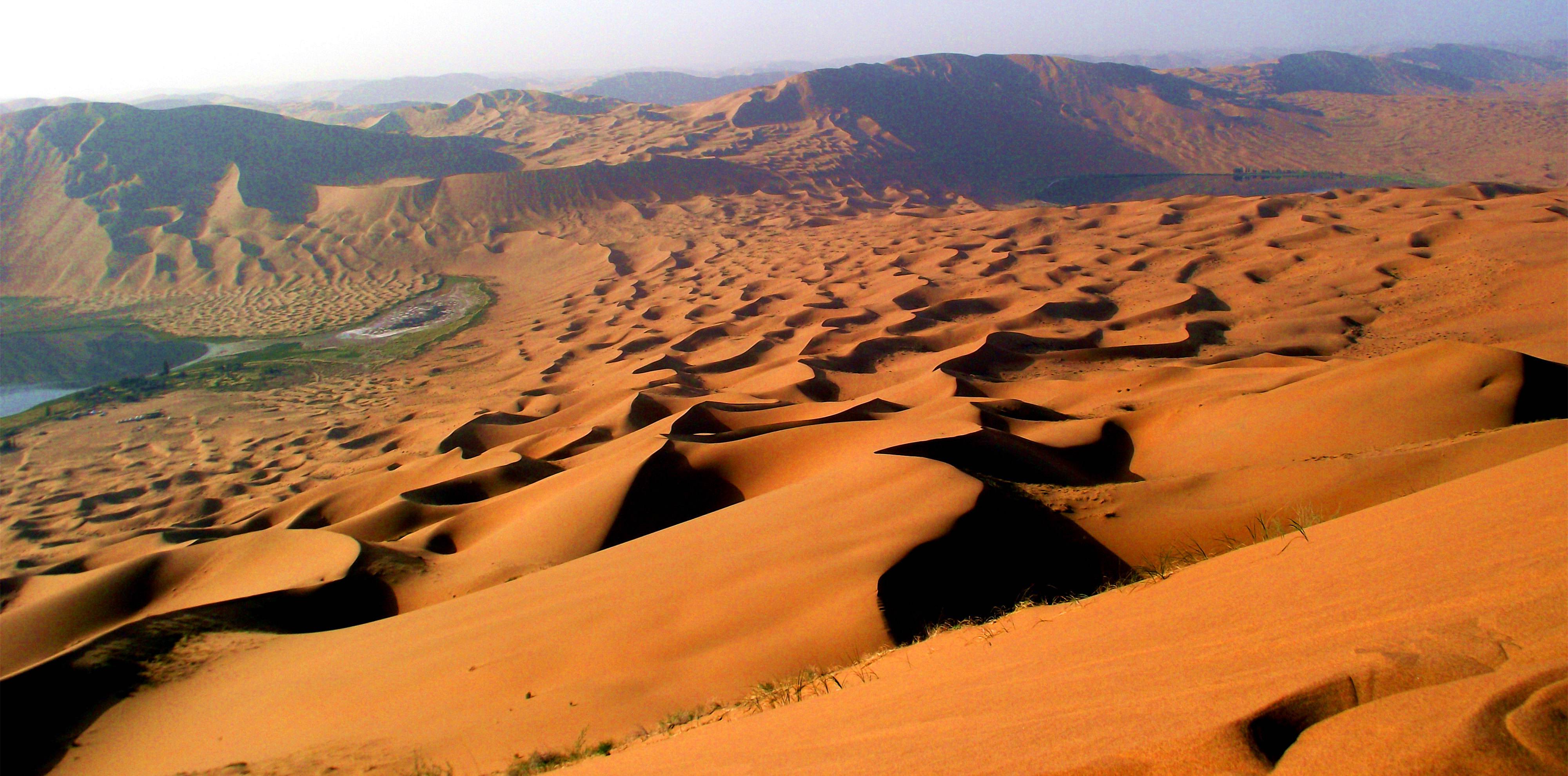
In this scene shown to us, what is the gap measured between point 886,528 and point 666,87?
9217cm

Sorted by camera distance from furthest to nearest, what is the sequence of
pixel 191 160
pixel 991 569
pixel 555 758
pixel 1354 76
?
pixel 1354 76
pixel 191 160
pixel 991 569
pixel 555 758

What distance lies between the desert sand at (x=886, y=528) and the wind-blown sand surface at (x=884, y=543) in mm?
26

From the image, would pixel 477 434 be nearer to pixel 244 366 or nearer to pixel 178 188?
pixel 244 366

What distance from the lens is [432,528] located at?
7.12 m

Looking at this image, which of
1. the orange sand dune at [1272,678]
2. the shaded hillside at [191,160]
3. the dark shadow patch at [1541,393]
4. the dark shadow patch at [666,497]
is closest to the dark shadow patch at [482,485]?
the dark shadow patch at [666,497]

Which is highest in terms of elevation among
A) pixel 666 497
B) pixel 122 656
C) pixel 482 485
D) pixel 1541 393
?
pixel 1541 393

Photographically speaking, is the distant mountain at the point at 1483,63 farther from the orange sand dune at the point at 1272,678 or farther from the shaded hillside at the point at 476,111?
the orange sand dune at the point at 1272,678

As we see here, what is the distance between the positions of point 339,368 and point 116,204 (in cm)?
1771

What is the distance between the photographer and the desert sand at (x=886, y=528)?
79.5 inches

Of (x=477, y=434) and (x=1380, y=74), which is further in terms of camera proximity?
(x=1380, y=74)

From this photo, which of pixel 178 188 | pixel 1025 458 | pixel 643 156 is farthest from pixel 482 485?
pixel 178 188

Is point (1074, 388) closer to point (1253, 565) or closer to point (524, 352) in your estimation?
point (1253, 565)

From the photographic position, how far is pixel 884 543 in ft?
14.5

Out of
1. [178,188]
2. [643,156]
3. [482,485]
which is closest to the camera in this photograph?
[482,485]
